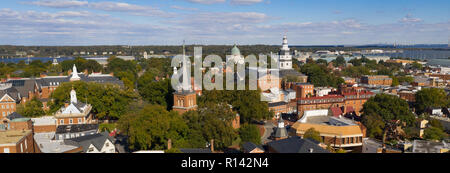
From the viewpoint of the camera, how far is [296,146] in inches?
1049

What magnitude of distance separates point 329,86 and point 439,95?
20963 millimetres

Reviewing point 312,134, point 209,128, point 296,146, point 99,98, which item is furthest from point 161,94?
point 296,146

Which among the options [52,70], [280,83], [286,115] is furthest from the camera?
[52,70]

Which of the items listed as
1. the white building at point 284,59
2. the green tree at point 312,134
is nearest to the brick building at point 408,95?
the white building at point 284,59

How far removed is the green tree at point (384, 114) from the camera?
38344 mm

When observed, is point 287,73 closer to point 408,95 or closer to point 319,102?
point 319,102

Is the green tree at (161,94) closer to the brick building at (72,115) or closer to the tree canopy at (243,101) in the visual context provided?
the tree canopy at (243,101)

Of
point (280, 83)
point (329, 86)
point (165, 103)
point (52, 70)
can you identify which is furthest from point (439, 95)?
point (52, 70)

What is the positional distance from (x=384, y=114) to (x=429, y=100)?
15.5 metres

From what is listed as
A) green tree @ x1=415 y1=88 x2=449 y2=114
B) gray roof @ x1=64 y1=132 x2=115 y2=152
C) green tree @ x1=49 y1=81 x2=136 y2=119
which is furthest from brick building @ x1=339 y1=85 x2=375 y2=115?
gray roof @ x1=64 y1=132 x2=115 y2=152

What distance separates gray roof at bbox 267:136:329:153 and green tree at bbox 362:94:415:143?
14.4 metres
